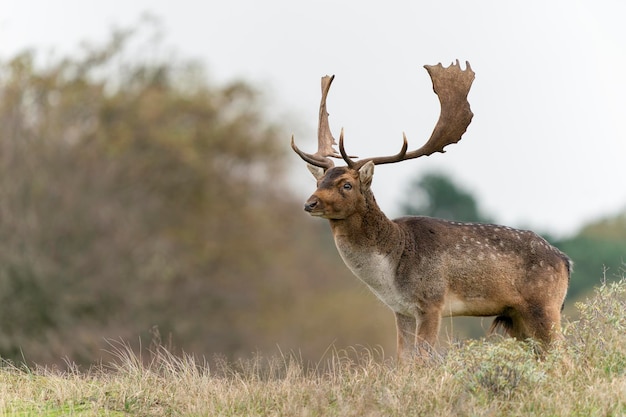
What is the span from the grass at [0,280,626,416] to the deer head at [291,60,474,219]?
136 cm

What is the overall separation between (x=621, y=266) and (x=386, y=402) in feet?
12.3

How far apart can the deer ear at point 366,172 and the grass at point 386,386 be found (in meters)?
1.59

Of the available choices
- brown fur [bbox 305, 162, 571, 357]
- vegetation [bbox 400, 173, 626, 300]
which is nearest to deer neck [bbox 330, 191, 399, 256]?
brown fur [bbox 305, 162, 571, 357]

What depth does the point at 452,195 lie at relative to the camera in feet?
226

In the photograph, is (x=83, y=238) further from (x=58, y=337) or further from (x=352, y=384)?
(x=352, y=384)

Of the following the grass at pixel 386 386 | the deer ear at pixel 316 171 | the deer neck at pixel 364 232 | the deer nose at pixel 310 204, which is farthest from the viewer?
the deer ear at pixel 316 171

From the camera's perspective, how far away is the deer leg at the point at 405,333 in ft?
35.7

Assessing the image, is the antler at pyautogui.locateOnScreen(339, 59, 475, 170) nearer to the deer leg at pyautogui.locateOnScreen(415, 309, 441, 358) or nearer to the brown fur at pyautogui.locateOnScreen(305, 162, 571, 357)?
the brown fur at pyautogui.locateOnScreen(305, 162, 571, 357)

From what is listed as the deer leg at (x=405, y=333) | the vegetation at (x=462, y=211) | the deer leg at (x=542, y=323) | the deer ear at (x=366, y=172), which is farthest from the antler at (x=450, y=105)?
the vegetation at (x=462, y=211)

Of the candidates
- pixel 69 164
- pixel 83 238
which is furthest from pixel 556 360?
pixel 69 164

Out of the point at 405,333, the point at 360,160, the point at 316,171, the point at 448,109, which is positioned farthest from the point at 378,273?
the point at 448,109

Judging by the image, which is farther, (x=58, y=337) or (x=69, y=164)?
(x=69, y=164)

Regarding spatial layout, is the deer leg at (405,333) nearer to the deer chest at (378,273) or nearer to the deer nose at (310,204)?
the deer chest at (378,273)

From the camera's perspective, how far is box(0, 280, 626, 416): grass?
8.58 metres
